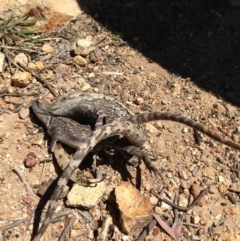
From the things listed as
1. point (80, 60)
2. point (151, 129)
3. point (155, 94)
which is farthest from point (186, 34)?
point (151, 129)

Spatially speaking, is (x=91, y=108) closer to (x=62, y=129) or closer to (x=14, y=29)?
(x=62, y=129)

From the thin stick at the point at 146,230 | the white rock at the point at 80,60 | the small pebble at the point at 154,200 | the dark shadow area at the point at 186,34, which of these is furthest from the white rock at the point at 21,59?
the thin stick at the point at 146,230

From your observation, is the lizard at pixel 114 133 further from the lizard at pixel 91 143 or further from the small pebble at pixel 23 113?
the small pebble at pixel 23 113

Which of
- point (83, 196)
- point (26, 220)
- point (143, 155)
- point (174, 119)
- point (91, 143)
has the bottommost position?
point (26, 220)

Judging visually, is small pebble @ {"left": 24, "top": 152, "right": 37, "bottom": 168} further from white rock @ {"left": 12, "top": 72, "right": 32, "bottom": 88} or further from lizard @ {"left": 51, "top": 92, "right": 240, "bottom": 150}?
white rock @ {"left": 12, "top": 72, "right": 32, "bottom": 88}

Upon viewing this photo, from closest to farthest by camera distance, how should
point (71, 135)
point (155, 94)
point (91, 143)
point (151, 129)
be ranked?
point (91, 143) < point (71, 135) < point (151, 129) < point (155, 94)

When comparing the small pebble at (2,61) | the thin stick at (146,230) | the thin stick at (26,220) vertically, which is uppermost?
the small pebble at (2,61)
